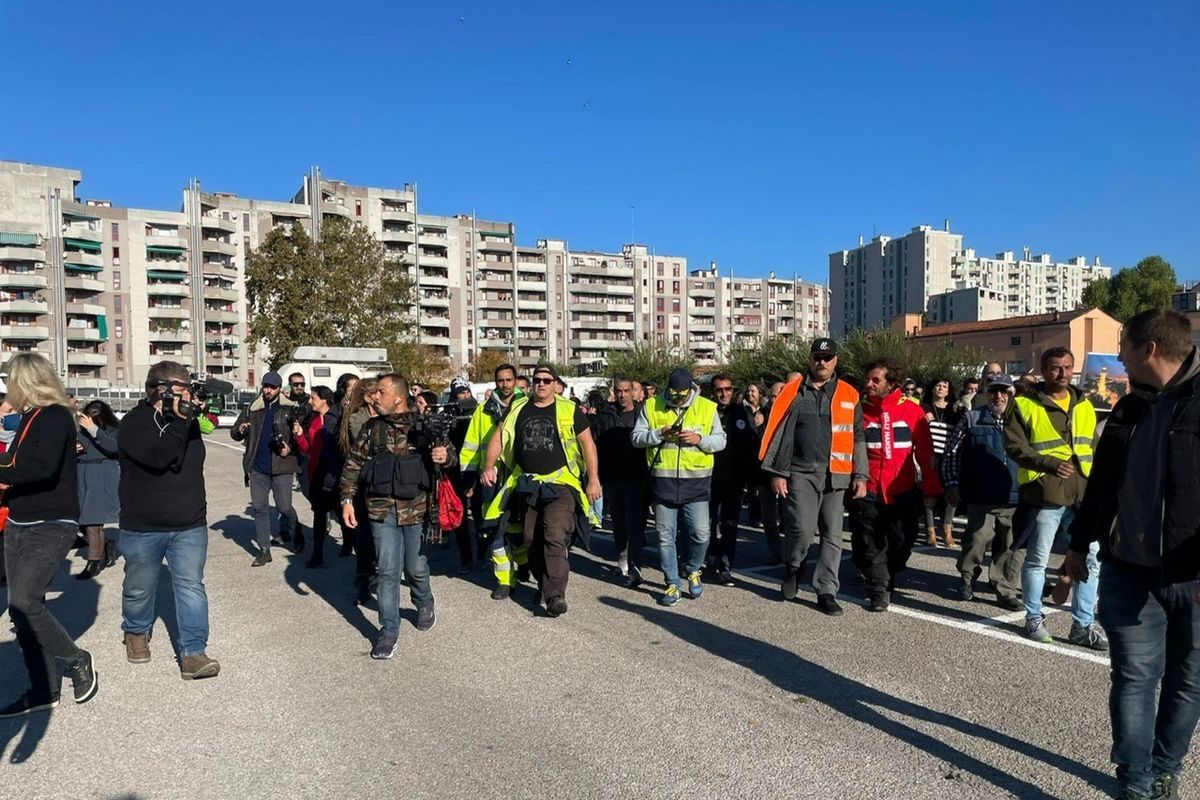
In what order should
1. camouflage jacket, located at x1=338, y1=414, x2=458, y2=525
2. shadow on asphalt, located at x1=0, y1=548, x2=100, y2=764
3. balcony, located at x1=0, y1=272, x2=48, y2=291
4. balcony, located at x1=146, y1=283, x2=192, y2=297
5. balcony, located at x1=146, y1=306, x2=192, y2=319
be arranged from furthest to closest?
balcony, located at x1=146, y1=306, x2=192, y2=319
balcony, located at x1=146, y1=283, x2=192, y2=297
balcony, located at x1=0, y1=272, x2=48, y2=291
camouflage jacket, located at x1=338, y1=414, x2=458, y2=525
shadow on asphalt, located at x1=0, y1=548, x2=100, y2=764

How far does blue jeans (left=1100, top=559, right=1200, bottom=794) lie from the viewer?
3.42 metres

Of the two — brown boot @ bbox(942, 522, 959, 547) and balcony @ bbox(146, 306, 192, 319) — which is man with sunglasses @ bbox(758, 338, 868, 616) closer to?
brown boot @ bbox(942, 522, 959, 547)

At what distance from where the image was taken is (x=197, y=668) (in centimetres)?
538

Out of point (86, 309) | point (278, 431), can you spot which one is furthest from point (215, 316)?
point (278, 431)

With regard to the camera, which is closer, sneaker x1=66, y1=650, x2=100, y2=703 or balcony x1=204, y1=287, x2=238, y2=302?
sneaker x1=66, y1=650, x2=100, y2=703

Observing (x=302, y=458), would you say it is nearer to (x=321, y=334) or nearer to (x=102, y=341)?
(x=321, y=334)

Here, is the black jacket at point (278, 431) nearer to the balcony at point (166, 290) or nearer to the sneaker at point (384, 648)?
the sneaker at point (384, 648)

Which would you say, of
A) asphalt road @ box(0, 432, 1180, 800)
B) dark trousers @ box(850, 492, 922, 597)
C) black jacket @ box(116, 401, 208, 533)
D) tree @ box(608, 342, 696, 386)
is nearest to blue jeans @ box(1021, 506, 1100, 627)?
asphalt road @ box(0, 432, 1180, 800)

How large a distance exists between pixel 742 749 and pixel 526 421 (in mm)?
3571

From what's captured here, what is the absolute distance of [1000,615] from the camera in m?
6.59

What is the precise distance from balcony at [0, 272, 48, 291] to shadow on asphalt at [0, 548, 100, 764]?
83194 millimetres

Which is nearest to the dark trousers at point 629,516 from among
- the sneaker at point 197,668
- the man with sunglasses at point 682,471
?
the man with sunglasses at point 682,471

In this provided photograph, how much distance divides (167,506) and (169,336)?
8677 centimetres

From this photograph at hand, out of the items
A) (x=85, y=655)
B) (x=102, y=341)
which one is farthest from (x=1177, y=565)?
(x=102, y=341)
